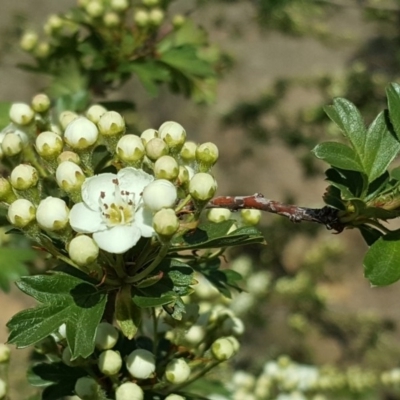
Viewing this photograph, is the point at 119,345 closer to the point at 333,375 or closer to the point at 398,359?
the point at 333,375

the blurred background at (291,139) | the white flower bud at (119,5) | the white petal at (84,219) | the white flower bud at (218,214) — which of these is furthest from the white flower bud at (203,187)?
the blurred background at (291,139)

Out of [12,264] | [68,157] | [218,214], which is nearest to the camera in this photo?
[68,157]

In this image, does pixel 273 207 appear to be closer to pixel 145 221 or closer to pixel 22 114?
pixel 145 221

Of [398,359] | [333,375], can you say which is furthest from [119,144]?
[398,359]

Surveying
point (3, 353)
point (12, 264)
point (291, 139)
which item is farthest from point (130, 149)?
point (291, 139)

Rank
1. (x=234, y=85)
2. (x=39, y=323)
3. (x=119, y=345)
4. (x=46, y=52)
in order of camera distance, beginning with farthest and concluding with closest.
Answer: (x=234, y=85)
(x=46, y=52)
(x=119, y=345)
(x=39, y=323)

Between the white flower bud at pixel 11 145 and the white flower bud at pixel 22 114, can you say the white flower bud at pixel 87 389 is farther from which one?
the white flower bud at pixel 22 114
